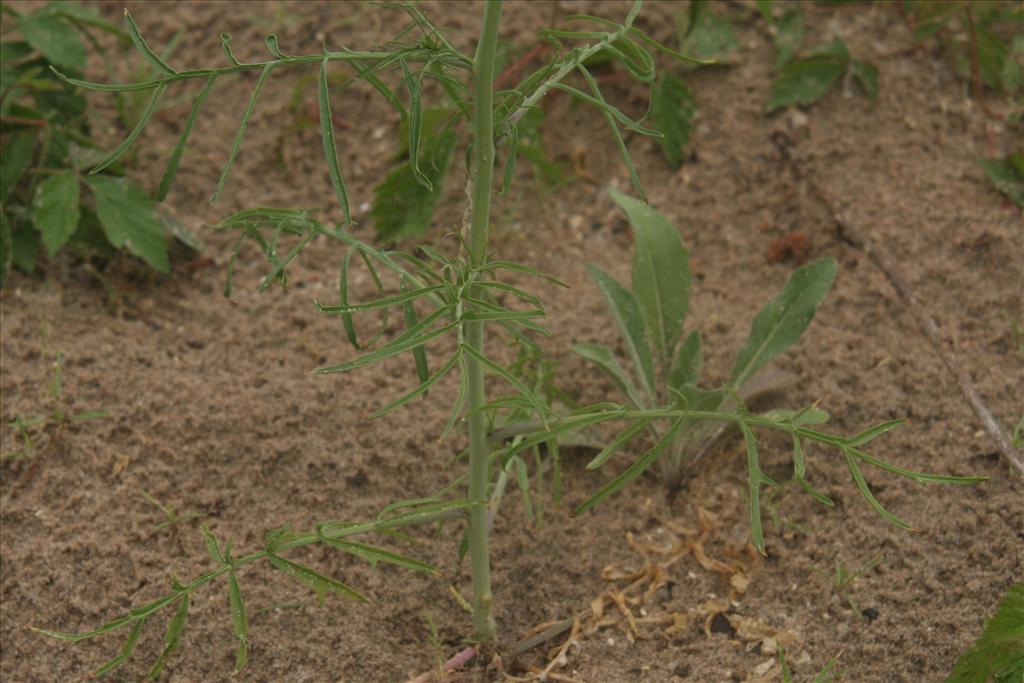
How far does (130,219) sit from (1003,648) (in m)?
2.04

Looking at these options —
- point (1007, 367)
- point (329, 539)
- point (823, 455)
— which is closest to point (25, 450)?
point (329, 539)

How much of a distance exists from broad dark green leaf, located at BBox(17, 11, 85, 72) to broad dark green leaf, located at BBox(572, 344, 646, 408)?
4.66ft

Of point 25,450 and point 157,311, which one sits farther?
point 157,311

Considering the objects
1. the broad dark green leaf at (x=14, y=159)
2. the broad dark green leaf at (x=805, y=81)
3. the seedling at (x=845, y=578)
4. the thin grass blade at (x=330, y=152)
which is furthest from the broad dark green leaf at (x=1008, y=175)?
the broad dark green leaf at (x=14, y=159)

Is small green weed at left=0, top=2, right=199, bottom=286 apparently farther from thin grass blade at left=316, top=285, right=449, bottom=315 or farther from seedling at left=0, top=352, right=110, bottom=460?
thin grass blade at left=316, top=285, right=449, bottom=315

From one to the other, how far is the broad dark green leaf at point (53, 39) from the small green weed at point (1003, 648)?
88.7 inches

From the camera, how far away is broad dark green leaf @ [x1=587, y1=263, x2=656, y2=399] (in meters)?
2.36

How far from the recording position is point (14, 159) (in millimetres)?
2688

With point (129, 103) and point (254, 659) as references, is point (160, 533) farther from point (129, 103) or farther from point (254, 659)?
point (129, 103)

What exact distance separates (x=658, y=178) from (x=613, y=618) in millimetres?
Answer: 1344

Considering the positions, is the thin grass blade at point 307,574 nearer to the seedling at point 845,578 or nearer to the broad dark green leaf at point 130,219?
the seedling at point 845,578

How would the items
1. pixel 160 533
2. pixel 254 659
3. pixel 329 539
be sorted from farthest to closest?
1. pixel 160 533
2. pixel 254 659
3. pixel 329 539

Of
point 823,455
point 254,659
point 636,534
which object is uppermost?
point 823,455

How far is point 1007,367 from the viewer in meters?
2.36
